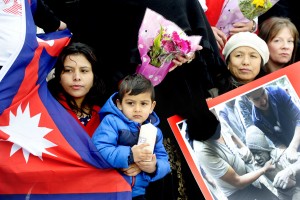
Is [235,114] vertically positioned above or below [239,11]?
below

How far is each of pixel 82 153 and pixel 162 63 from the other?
28.5 inches

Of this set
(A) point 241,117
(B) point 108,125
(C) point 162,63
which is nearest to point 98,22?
(C) point 162,63

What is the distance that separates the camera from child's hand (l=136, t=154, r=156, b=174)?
2988 mm

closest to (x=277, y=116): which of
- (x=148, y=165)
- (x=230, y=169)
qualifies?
(x=230, y=169)

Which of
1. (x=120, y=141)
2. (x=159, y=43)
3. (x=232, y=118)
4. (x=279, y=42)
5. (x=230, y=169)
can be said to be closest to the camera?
(x=120, y=141)

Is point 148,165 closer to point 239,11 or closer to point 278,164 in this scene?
point 278,164

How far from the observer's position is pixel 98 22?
11.0 ft

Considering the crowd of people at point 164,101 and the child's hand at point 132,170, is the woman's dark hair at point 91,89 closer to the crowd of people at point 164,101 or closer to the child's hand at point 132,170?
the crowd of people at point 164,101

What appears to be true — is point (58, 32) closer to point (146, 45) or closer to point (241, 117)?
point (146, 45)

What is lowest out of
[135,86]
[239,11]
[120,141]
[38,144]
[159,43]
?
[120,141]

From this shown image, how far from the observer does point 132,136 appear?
303 centimetres

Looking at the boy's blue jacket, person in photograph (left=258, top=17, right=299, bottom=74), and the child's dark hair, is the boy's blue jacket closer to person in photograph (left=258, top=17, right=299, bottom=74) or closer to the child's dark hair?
the child's dark hair

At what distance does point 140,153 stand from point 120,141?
16 cm

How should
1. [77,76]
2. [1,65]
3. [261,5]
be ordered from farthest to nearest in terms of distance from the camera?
[261,5] → [77,76] → [1,65]
